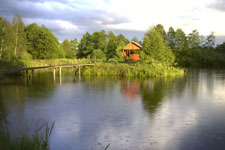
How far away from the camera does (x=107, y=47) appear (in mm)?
57969

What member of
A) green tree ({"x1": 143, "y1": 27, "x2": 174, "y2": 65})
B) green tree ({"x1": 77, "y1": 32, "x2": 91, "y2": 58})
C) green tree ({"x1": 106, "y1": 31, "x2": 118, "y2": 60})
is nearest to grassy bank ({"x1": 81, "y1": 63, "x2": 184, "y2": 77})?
green tree ({"x1": 143, "y1": 27, "x2": 174, "y2": 65})

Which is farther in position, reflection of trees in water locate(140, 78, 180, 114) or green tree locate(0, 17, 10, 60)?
green tree locate(0, 17, 10, 60)

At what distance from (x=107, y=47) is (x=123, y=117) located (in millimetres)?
47744

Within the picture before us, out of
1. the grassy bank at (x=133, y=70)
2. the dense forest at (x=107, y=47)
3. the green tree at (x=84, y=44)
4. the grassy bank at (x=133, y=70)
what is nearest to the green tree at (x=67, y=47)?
the dense forest at (x=107, y=47)

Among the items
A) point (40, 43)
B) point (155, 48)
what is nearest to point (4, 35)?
point (155, 48)

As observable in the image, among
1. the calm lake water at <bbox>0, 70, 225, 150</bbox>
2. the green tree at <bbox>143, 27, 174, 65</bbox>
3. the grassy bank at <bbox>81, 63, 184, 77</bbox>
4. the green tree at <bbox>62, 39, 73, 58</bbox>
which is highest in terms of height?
the green tree at <bbox>62, 39, 73, 58</bbox>

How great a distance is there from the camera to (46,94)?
55.7 feet

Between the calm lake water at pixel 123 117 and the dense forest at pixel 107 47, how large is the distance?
1339 cm

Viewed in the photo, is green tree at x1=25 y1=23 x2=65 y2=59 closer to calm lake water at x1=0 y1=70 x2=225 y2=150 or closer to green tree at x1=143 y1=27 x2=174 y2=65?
green tree at x1=143 y1=27 x2=174 y2=65

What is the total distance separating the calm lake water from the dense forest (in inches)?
527

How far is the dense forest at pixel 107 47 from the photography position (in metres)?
30.8

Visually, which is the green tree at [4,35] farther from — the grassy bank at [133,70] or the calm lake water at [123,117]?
the calm lake water at [123,117]

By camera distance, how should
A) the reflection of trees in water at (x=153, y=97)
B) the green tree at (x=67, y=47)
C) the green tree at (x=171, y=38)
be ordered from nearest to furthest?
the reflection of trees in water at (x=153, y=97) → the green tree at (x=171, y=38) → the green tree at (x=67, y=47)

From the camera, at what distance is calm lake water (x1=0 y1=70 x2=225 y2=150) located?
806 cm
